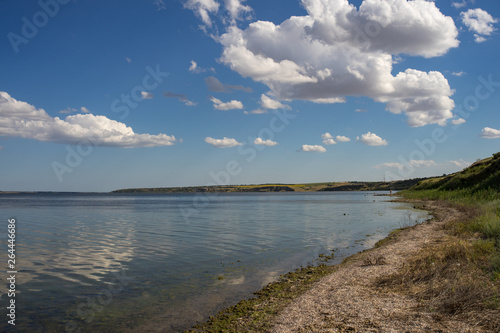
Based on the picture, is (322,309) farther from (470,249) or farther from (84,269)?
(84,269)

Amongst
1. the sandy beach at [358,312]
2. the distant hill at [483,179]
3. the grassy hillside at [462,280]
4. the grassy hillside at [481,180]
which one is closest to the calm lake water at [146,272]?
the sandy beach at [358,312]

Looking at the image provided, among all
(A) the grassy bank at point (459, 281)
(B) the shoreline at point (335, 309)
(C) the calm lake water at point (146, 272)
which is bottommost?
(C) the calm lake water at point (146, 272)

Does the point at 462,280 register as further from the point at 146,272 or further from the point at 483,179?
the point at 483,179

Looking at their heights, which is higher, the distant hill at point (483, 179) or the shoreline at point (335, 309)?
the distant hill at point (483, 179)

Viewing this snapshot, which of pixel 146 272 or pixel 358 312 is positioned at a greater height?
pixel 358 312

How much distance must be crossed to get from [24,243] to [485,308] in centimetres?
3282

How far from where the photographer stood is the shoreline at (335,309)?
951 centimetres

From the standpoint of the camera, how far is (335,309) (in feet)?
36.9

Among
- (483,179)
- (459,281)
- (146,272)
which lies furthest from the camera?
(483,179)

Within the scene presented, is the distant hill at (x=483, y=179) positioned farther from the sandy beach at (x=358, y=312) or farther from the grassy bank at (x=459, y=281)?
the sandy beach at (x=358, y=312)

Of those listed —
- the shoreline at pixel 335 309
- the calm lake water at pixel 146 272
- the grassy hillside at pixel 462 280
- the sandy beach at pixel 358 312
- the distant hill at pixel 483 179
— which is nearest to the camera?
the sandy beach at pixel 358 312

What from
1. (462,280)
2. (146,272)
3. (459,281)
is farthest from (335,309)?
(146,272)

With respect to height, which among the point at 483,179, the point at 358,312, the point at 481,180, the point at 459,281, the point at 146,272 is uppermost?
the point at 483,179

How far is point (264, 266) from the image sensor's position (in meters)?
20.2
